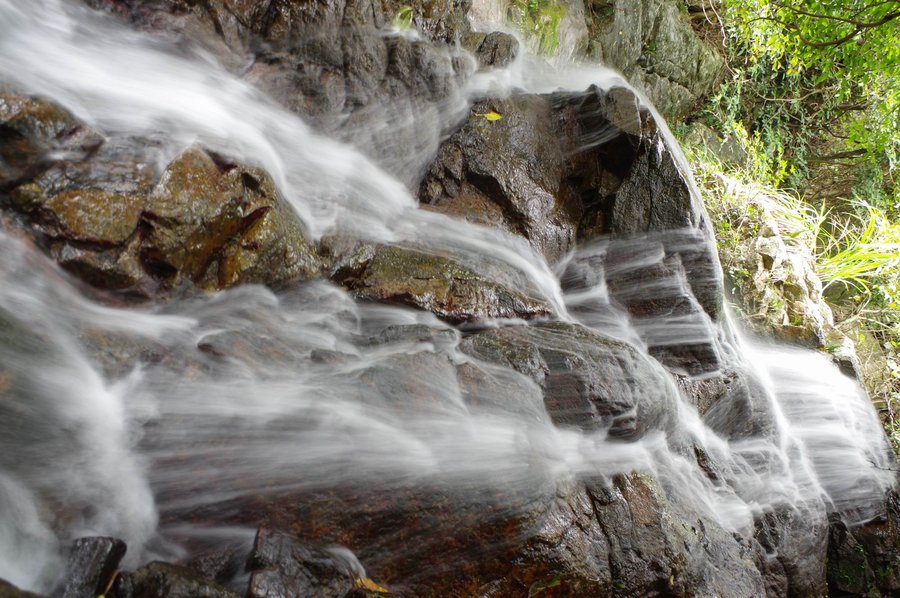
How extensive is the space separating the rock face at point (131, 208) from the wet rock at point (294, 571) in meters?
1.32

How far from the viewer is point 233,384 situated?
8.68 feet

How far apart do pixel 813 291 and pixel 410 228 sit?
15.3ft

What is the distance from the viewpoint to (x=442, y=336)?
3.25 metres

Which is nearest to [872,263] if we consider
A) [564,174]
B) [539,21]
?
[564,174]

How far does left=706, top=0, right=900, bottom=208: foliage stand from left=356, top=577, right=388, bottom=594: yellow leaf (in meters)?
7.32

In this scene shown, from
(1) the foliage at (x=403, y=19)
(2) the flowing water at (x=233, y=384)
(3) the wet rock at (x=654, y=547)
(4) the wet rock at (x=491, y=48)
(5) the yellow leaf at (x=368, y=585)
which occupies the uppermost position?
(4) the wet rock at (x=491, y=48)

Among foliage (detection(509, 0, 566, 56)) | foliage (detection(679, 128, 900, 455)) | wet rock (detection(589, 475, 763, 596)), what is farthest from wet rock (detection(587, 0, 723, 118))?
wet rock (detection(589, 475, 763, 596))

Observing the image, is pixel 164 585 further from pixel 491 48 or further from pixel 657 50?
pixel 657 50

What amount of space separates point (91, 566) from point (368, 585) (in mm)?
1011

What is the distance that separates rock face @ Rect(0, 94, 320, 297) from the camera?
2.58m

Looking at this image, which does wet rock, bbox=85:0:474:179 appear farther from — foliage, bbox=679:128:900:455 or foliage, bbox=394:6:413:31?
foliage, bbox=679:128:900:455

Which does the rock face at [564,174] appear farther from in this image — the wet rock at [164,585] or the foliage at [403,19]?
the wet rock at [164,585]

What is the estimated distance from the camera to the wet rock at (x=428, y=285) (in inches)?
140

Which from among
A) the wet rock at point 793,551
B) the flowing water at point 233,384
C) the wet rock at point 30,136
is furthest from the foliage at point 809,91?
the wet rock at point 30,136
